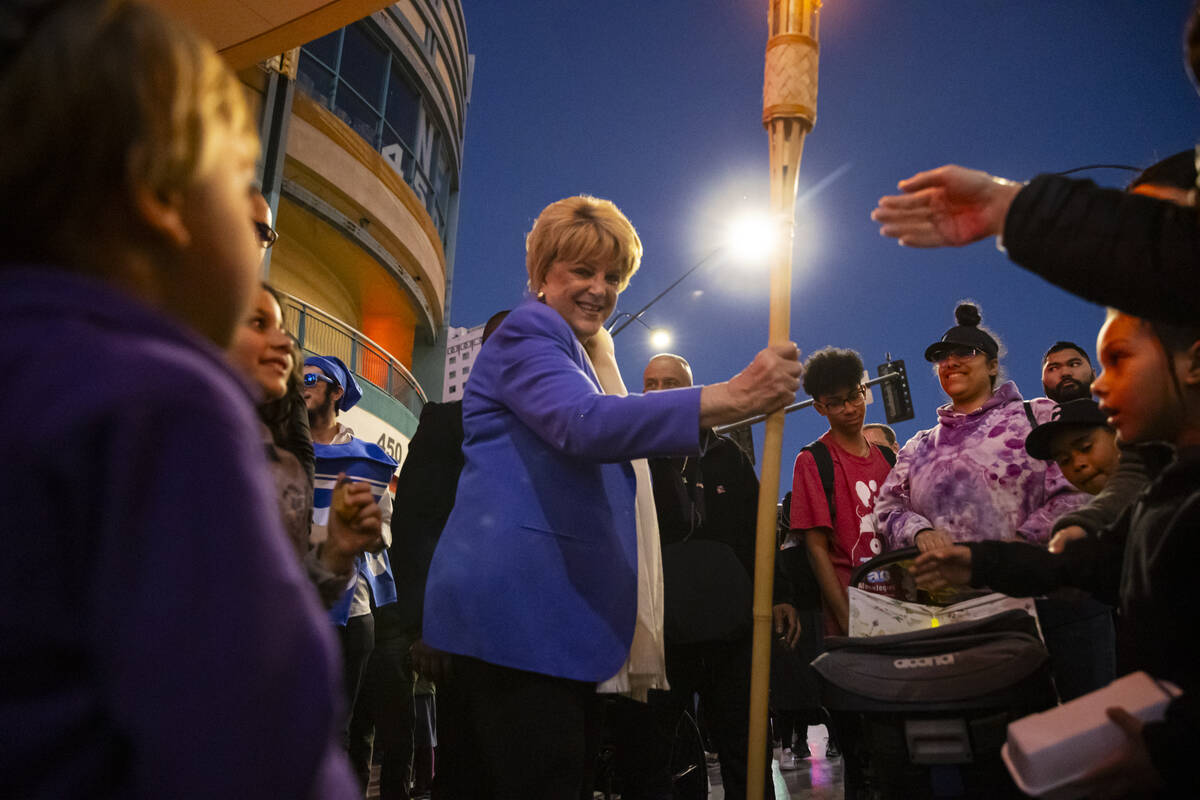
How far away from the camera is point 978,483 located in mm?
2975

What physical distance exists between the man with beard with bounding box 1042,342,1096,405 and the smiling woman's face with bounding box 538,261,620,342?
10.2 ft

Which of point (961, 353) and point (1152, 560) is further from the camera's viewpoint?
point (961, 353)

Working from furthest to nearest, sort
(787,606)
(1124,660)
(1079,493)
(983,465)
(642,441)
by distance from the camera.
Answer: (787,606)
(983,465)
(1079,493)
(642,441)
(1124,660)

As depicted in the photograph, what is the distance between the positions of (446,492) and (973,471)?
2.03 metres

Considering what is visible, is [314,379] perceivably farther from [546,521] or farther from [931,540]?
[931,540]

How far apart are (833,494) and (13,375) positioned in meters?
3.63

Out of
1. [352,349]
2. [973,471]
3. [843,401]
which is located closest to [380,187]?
[352,349]

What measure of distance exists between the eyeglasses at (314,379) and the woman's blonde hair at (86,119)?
362 centimetres

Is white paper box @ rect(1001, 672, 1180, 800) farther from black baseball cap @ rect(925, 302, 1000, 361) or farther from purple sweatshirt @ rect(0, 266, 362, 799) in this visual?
black baseball cap @ rect(925, 302, 1000, 361)

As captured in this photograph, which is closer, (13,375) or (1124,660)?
(13,375)

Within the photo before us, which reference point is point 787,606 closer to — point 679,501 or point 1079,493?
point 679,501

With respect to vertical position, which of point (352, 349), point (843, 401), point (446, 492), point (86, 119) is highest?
point (352, 349)

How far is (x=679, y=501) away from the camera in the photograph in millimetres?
2916

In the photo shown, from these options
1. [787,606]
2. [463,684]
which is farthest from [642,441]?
[787,606]
